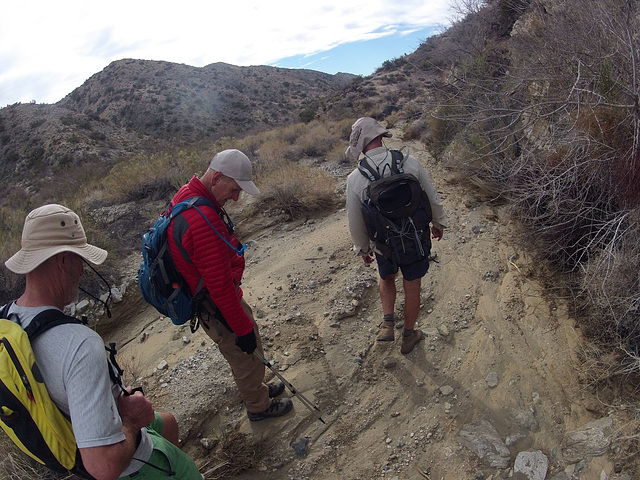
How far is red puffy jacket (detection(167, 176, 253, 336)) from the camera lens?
2062 mm

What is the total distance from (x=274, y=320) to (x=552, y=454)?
99.8 inches

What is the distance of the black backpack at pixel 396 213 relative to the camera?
2518mm

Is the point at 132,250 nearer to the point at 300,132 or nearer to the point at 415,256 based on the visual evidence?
the point at 415,256

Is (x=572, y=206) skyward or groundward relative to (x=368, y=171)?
groundward

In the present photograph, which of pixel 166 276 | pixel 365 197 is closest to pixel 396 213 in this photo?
pixel 365 197

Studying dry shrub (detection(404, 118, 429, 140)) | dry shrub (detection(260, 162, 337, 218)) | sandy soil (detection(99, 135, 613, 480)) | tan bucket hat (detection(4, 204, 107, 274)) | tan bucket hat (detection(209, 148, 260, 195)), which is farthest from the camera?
dry shrub (detection(404, 118, 429, 140))

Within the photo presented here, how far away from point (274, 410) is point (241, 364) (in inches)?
22.7

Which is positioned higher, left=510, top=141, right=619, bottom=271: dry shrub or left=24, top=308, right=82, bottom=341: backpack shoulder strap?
left=24, top=308, right=82, bottom=341: backpack shoulder strap

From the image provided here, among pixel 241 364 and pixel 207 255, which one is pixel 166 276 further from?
pixel 241 364

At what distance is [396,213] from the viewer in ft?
8.44

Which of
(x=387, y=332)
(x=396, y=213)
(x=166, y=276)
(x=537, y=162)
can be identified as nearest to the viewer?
(x=166, y=276)

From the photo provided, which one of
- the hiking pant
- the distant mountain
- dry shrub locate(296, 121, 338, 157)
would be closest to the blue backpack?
the hiking pant

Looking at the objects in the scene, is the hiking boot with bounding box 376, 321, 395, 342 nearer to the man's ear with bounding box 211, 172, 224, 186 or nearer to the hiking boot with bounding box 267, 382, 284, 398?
the hiking boot with bounding box 267, 382, 284, 398

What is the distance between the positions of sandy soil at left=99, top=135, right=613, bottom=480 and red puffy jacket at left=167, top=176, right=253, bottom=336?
113 centimetres
